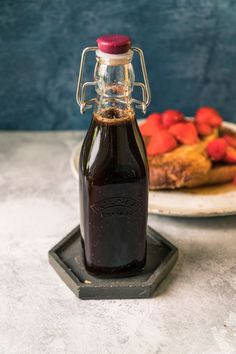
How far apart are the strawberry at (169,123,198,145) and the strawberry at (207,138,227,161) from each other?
0.04 metres

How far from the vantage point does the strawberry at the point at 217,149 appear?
1.08 metres

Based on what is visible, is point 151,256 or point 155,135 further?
point 155,135

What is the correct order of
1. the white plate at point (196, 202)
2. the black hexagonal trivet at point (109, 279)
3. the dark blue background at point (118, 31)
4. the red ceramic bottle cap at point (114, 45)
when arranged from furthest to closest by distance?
the dark blue background at point (118, 31) → the white plate at point (196, 202) → the black hexagonal trivet at point (109, 279) → the red ceramic bottle cap at point (114, 45)

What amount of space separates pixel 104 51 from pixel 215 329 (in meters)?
0.42

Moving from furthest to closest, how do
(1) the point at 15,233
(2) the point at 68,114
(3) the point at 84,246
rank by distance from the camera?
(2) the point at 68,114 → (1) the point at 15,233 → (3) the point at 84,246

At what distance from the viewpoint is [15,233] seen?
95cm

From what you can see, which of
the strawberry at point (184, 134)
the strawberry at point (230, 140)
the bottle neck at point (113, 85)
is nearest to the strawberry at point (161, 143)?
the strawberry at point (184, 134)

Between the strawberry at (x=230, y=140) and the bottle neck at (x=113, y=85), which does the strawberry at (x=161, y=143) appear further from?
the bottle neck at (x=113, y=85)

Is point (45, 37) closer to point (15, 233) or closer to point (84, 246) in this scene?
point (15, 233)

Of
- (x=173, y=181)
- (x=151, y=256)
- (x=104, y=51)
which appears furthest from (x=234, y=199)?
(x=104, y=51)

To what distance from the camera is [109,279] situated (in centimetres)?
80

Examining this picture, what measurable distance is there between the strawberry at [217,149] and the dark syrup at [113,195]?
35 cm

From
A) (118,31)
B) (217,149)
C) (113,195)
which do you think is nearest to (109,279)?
(113,195)

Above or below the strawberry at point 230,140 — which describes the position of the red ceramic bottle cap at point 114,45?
above
